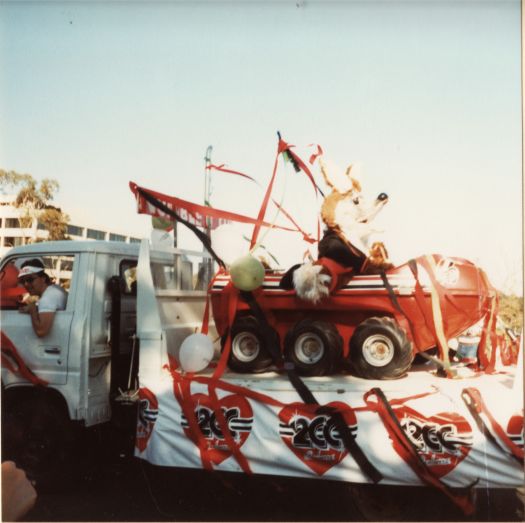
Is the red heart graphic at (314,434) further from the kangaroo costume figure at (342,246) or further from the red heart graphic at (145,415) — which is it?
the red heart graphic at (145,415)

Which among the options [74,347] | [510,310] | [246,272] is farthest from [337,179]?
[74,347]

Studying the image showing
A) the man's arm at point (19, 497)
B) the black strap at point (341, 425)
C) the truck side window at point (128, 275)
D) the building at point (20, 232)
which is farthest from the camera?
the building at point (20, 232)

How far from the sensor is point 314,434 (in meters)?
3.26

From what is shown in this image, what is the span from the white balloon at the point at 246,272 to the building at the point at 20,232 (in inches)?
65.3

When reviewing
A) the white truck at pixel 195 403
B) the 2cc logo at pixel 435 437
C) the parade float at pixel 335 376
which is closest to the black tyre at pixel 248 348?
the parade float at pixel 335 376

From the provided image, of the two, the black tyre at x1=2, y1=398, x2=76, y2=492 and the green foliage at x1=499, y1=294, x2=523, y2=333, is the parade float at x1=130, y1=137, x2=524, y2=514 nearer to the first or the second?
the green foliage at x1=499, y1=294, x2=523, y2=333

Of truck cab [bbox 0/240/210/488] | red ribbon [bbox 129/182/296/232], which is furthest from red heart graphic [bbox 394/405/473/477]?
truck cab [bbox 0/240/210/488]

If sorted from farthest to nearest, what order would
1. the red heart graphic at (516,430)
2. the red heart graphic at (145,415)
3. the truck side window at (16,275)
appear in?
1. the truck side window at (16,275)
2. the red heart graphic at (145,415)
3. the red heart graphic at (516,430)

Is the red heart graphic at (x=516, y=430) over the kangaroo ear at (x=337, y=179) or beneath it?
beneath

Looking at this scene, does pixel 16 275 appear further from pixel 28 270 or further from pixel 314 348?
pixel 314 348

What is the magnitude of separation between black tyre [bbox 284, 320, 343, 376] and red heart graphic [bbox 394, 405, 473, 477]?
2.22 feet

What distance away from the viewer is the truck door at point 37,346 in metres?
4.01

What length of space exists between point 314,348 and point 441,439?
101cm

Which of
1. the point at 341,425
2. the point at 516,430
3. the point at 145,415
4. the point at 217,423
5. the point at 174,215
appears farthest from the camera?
the point at 174,215
